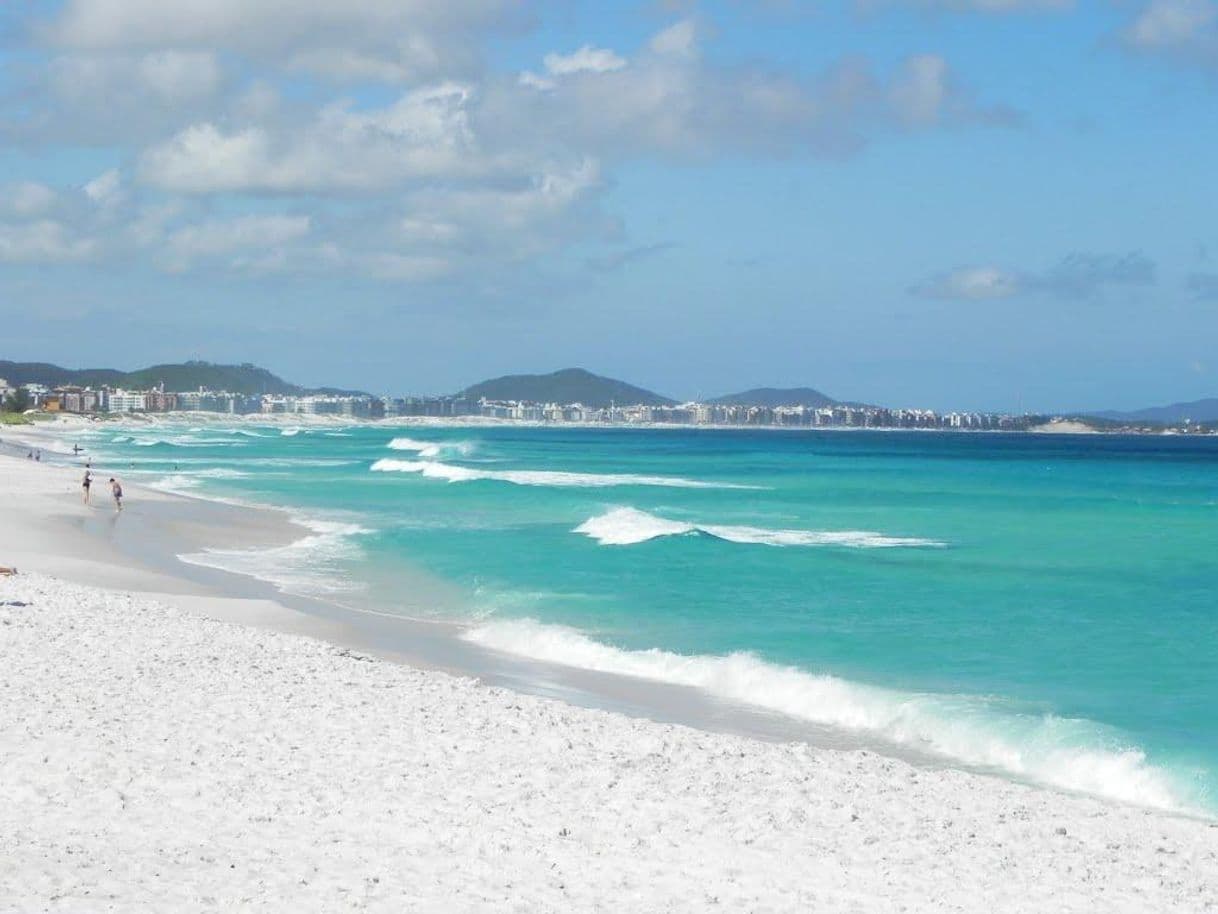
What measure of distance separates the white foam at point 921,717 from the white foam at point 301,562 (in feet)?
20.7

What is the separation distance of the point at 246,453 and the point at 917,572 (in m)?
65.5

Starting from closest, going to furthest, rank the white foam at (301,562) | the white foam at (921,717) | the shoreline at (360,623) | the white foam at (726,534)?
1. the white foam at (921,717)
2. the shoreline at (360,623)
3. the white foam at (301,562)
4. the white foam at (726,534)

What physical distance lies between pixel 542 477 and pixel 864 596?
130ft

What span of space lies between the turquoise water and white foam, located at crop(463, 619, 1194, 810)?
0.12ft

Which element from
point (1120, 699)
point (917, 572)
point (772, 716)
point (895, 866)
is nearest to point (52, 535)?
point (917, 572)

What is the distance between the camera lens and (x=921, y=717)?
14.2 m

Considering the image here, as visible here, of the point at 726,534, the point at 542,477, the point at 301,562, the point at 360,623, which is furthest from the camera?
the point at 542,477

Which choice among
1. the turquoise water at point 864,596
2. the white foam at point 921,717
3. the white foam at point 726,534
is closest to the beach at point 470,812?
the white foam at point 921,717

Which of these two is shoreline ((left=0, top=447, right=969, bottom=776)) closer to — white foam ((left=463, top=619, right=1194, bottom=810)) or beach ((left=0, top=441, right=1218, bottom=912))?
white foam ((left=463, top=619, right=1194, bottom=810))

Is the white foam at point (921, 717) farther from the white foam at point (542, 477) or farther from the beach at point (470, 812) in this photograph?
the white foam at point (542, 477)

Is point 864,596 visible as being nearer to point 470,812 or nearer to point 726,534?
point 726,534

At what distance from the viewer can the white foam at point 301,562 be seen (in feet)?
79.4

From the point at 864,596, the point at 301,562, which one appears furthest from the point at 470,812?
the point at 301,562

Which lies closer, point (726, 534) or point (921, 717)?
point (921, 717)
